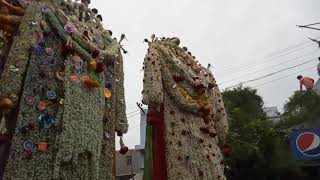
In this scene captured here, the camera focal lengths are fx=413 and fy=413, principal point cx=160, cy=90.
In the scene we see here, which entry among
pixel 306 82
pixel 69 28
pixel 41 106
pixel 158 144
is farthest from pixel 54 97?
pixel 306 82

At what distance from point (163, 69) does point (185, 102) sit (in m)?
0.51

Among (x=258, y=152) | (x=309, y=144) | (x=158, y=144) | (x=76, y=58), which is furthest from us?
(x=258, y=152)

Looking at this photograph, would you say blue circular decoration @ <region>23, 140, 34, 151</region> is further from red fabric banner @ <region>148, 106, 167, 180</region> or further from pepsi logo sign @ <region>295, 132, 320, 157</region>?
pepsi logo sign @ <region>295, 132, 320, 157</region>

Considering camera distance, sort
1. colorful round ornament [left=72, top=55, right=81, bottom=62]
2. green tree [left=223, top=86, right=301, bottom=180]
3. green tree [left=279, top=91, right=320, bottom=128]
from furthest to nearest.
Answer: green tree [left=279, top=91, right=320, bottom=128] → green tree [left=223, top=86, right=301, bottom=180] → colorful round ornament [left=72, top=55, right=81, bottom=62]

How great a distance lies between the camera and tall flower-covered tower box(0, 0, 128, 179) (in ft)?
9.82

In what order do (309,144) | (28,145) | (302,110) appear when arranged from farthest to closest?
1. (302,110)
2. (309,144)
3. (28,145)

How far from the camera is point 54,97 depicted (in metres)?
3.22

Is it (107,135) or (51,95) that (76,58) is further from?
(107,135)

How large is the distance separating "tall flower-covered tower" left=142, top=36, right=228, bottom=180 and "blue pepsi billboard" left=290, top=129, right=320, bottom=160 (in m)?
6.74

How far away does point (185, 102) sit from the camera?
4609 millimetres

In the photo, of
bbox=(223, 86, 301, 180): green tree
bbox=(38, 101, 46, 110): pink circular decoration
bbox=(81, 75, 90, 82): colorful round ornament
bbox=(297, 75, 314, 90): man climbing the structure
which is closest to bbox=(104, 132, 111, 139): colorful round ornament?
bbox=(81, 75, 90, 82): colorful round ornament

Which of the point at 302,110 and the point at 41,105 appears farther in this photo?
the point at 302,110

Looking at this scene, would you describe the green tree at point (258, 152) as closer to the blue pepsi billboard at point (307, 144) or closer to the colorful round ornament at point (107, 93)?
the blue pepsi billboard at point (307, 144)

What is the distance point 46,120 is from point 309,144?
9.42 meters
